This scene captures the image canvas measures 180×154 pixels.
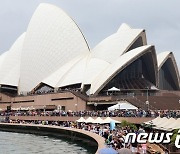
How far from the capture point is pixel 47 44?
53000mm

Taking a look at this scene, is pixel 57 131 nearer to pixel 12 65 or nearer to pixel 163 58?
pixel 163 58

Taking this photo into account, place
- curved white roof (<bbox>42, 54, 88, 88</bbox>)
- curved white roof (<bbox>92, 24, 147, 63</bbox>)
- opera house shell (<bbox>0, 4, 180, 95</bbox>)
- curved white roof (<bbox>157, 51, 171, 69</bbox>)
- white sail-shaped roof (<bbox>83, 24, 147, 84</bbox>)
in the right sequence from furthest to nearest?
curved white roof (<bbox>157, 51, 171, 69</bbox>), curved white roof (<bbox>42, 54, 88, 88</bbox>), curved white roof (<bbox>92, 24, 147, 63</bbox>), white sail-shaped roof (<bbox>83, 24, 147, 84</bbox>), opera house shell (<bbox>0, 4, 180, 95</bbox>)

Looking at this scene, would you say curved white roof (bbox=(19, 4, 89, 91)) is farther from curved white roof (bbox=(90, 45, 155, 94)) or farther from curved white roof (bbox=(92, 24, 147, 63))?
curved white roof (bbox=(90, 45, 155, 94))

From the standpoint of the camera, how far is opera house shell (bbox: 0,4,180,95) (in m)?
44.8

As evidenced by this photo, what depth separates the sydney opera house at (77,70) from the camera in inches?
1674

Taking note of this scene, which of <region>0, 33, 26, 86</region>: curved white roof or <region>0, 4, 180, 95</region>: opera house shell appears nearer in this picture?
<region>0, 4, 180, 95</region>: opera house shell

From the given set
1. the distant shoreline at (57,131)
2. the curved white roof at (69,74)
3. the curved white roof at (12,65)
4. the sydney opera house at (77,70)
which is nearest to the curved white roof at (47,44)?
the sydney opera house at (77,70)

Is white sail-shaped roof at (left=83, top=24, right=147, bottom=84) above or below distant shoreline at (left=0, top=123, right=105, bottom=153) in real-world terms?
above

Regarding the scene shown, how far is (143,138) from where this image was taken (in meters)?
12.2

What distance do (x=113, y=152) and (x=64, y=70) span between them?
134ft


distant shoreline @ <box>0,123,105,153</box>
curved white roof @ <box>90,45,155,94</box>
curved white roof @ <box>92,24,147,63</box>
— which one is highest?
curved white roof @ <box>92,24,147,63</box>

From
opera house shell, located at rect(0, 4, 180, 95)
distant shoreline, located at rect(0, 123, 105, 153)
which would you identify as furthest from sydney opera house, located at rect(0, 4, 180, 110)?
distant shoreline, located at rect(0, 123, 105, 153)

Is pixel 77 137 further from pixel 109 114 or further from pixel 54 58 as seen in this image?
pixel 54 58

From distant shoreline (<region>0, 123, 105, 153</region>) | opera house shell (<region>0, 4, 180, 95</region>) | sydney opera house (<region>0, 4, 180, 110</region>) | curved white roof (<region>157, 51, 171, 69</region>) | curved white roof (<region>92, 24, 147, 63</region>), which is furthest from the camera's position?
curved white roof (<region>157, 51, 171, 69</region>)
